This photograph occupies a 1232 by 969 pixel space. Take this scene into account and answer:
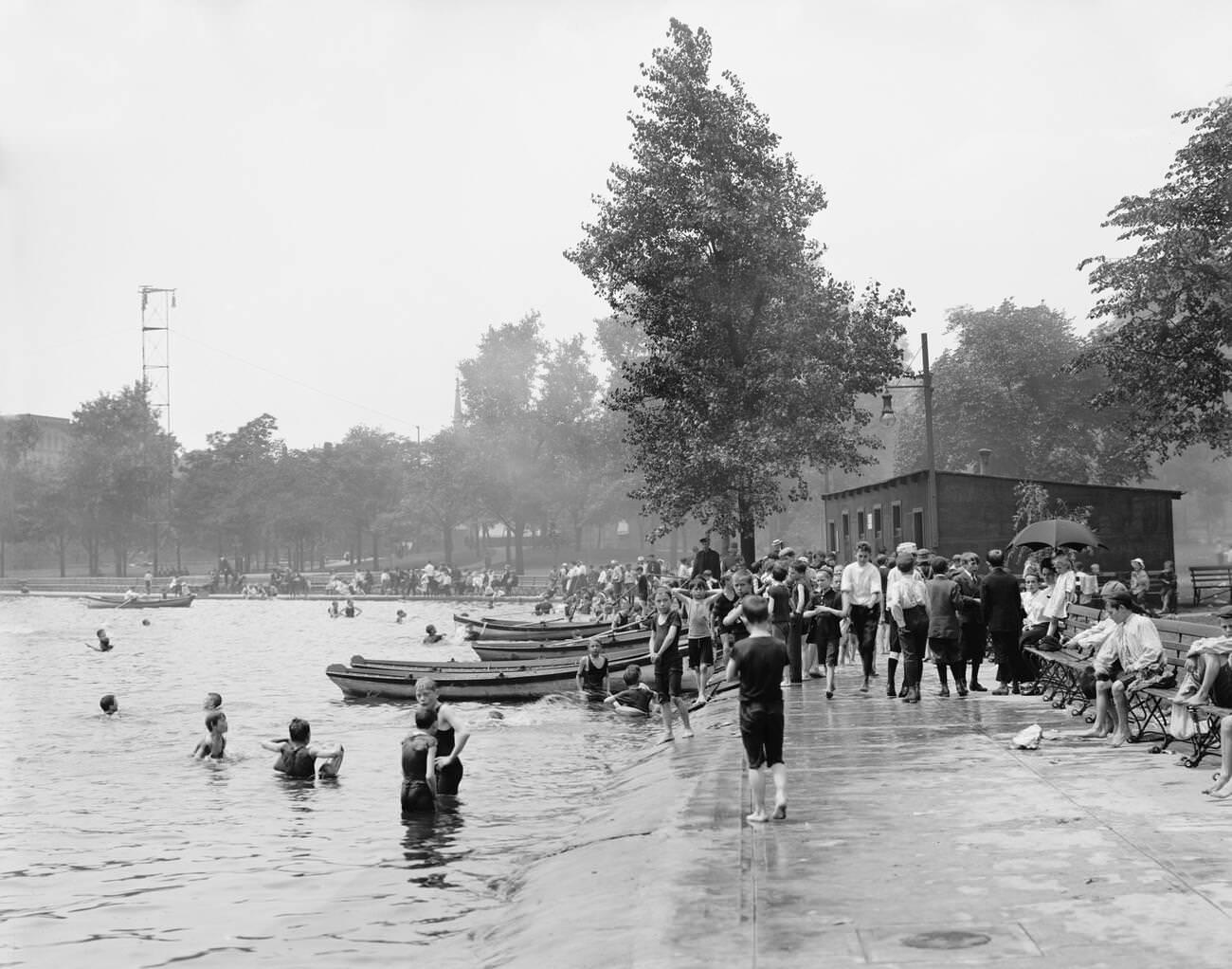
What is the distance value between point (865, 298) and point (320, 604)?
50467mm

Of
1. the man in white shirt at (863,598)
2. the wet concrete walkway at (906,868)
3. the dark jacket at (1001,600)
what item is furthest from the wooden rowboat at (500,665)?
the wet concrete walkway at (906,868)

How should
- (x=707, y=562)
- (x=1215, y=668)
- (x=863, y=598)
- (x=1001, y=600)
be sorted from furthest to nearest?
(x=707, y=562) → (x=863, y=598) → (x=1001, y=600) → (x=1215, y=668)

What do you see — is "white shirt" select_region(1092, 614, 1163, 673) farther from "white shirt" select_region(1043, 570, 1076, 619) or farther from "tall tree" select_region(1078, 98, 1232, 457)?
"tall tree" select_region(1078, 98, 1232, 457)

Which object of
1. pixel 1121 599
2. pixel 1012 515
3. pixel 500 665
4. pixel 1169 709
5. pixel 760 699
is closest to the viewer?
pixel 760 699

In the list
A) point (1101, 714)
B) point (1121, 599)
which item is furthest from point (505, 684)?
point (1121, 599)

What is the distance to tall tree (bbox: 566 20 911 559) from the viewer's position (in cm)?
3634

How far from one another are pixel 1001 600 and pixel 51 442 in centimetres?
13163

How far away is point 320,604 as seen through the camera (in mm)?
80062

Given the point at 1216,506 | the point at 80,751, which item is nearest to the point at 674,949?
A: the point at 80,751

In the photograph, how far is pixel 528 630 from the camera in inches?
1820

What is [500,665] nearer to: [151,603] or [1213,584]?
[1213,584]

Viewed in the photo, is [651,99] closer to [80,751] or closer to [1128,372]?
[1128,372]

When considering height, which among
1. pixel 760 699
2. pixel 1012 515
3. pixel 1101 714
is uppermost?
pixel 1012 515

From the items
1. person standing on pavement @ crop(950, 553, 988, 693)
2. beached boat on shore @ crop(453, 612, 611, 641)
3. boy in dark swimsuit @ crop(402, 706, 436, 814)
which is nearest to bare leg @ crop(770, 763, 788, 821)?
boy in dark swimsuit @ crop(402, 706, 436, 814)
